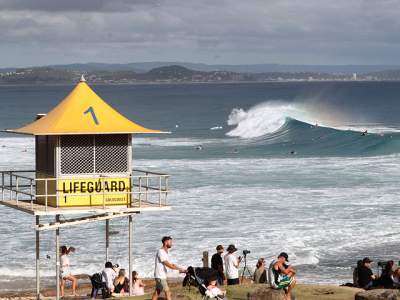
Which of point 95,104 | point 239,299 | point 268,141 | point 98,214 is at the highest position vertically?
point 268,141

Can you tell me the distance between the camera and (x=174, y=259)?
32562 millimetres

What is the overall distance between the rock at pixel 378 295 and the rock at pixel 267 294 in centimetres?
152

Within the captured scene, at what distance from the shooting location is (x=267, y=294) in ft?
67.5

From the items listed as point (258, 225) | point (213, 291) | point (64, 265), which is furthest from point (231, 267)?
point (258, 225)

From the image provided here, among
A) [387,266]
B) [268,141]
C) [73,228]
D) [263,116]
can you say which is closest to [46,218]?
[73,228]

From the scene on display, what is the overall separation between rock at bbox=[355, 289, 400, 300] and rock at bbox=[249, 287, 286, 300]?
1.52 m

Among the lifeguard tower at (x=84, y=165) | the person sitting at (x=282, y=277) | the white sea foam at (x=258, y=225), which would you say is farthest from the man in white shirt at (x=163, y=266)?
the white sea foam at (x=258, y=225)

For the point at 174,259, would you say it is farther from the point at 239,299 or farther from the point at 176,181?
the point at 176,181

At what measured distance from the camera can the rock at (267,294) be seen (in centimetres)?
2042

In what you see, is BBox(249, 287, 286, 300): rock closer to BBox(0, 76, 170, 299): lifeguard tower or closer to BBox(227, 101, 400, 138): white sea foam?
BBox(0, 76, 170, 299): lifeguard tower

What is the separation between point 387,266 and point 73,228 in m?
17.8

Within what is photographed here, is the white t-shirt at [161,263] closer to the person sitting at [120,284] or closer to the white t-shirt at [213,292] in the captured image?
the white t-shirt at [213,292]

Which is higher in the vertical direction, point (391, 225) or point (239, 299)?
point (391, 225)

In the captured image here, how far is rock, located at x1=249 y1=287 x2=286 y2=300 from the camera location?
67.0 feet
